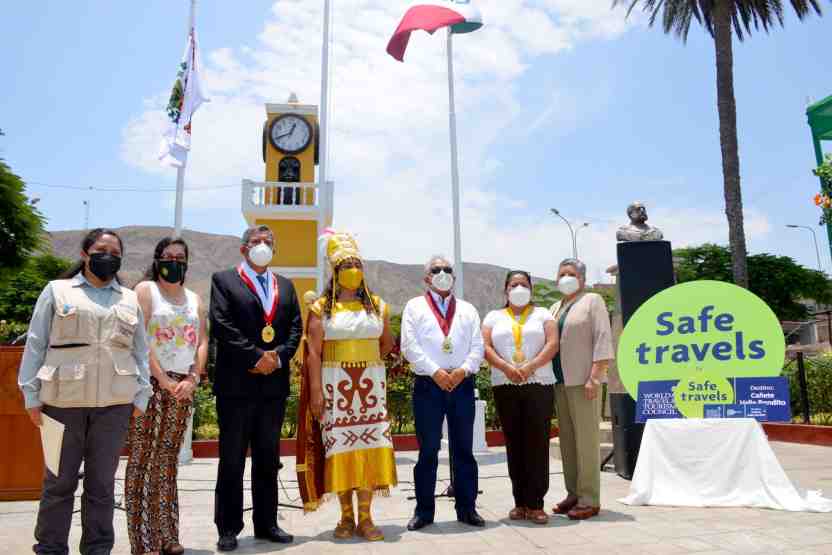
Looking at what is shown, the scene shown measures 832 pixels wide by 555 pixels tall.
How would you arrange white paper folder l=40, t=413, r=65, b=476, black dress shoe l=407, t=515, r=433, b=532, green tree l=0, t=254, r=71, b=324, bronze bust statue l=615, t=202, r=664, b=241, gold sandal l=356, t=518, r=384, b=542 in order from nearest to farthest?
white paper folder l=40, t=413, r=65, b=476 → gold sandal l=356, t=518, r=384, b=542 → black dress shoe l=407, t=515, r=433, b=532 → bronze bust statue l=615, t=202, r=664, b=241 → green tree l=0, t=254, r=71, b=324

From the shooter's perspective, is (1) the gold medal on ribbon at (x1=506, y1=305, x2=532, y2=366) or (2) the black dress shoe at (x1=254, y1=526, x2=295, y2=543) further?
(1) the gold medal on ribbon at (x1=506, y1=305, x2=532, y2=366)

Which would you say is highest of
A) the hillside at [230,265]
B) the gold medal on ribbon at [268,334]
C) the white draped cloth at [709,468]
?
the hillside at [230,265]

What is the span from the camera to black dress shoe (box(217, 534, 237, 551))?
3.94m

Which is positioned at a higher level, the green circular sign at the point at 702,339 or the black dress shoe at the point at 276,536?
the green circular sign at the point at 702,339

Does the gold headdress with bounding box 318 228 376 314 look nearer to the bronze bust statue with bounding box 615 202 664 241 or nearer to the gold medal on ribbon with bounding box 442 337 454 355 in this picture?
the gold medal on ribbon with bounding box 442 337 454 355

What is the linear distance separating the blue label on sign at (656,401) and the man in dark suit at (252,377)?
3.07 metres

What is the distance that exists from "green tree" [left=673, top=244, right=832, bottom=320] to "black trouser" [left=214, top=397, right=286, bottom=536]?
3191 cm

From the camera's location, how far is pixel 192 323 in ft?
12.9

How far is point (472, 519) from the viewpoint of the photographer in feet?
14.7

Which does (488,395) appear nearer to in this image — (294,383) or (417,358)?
(294,383)

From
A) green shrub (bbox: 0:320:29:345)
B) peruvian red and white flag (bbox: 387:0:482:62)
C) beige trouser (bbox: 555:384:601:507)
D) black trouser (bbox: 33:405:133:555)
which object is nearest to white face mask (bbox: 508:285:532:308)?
beige trouser (bbox: 555:384:601:507)

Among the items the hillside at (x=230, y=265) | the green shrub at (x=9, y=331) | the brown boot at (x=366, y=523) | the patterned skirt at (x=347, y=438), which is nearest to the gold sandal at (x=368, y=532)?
the brown boot at (x=366, y=523)

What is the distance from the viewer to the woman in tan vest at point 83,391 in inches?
127

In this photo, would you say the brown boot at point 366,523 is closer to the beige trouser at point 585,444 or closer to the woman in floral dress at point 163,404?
the woman in floral dress at point 163,404
